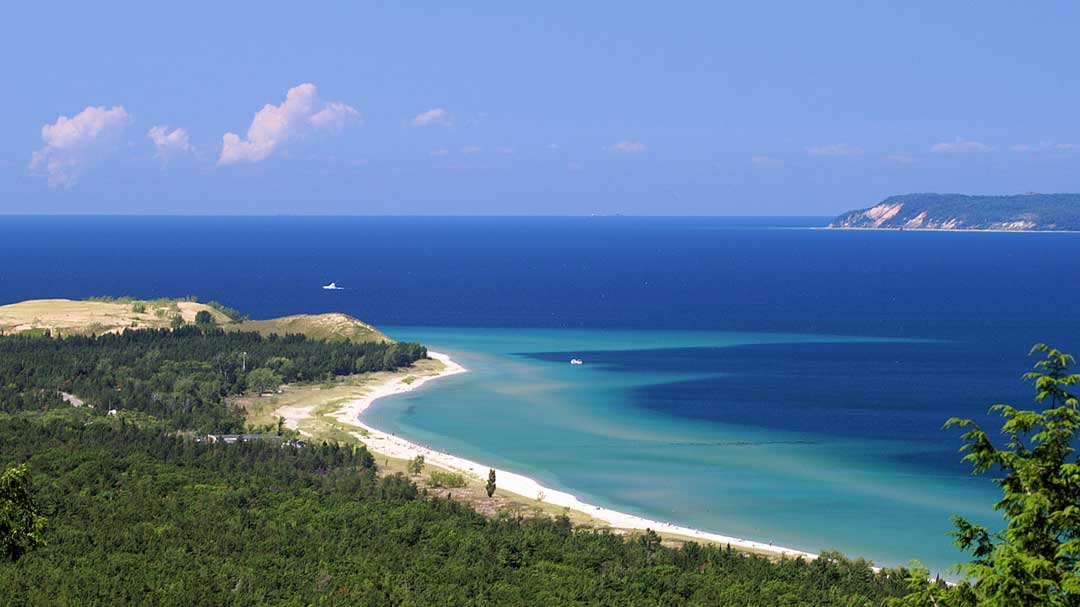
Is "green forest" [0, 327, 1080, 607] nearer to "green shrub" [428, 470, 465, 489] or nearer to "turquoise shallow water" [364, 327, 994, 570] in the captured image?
"green shrub" [428, 470, 465, 489]

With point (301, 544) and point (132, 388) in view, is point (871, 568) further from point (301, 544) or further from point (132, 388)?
point (132, 388)

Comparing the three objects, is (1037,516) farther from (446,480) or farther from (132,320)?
(132,320)

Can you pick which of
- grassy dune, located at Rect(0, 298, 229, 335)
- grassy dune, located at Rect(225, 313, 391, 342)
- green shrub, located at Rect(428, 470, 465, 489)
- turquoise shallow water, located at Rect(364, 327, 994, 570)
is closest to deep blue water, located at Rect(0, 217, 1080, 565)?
turquoise shallow water, located at Rect(364, 327, 994, 570)

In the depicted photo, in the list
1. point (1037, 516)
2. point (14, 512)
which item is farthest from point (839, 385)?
point (1037, 516)

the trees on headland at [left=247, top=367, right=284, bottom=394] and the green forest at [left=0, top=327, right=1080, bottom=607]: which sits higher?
the green forest at [left=0, top=327, right=1080, bottom=607]

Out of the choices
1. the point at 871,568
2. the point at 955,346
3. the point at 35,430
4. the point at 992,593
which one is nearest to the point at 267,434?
the point at 35,430

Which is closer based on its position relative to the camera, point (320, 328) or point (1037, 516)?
point (1037, 516)
